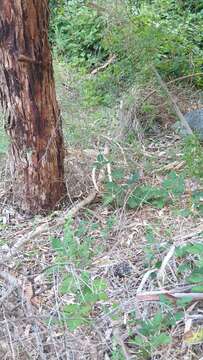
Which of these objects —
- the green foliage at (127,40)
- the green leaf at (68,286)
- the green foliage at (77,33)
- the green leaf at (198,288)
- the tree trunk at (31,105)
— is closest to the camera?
the green leaf at (198,288)

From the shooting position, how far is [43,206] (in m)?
2.87

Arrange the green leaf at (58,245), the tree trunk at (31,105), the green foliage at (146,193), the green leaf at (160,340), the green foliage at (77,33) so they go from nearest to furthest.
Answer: the green leaf at (160,340) → the green leaf at (58,245) → the tree trunk at (31,105) → the green foliage at (146,193) → the green foliage at (77,33)

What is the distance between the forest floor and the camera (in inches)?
73.9

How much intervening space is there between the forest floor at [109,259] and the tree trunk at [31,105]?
15cm

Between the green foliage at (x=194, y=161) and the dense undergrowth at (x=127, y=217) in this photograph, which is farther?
the green foliage at (x=194, y=161)

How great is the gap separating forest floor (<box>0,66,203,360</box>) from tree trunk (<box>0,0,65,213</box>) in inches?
5.8

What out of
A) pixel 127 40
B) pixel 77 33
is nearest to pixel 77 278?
pixel 127 40

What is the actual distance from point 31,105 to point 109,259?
85 centimetres

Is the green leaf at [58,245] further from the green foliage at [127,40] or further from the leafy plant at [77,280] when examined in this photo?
the green foliage at [127,40]

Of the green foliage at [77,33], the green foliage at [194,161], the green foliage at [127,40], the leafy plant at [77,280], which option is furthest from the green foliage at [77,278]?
the green foliage at [77,33]

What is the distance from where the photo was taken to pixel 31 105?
2.64m

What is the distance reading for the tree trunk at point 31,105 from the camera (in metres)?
2.50

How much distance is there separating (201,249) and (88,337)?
20.3 inches

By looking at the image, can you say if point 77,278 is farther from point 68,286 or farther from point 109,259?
point 109,259
